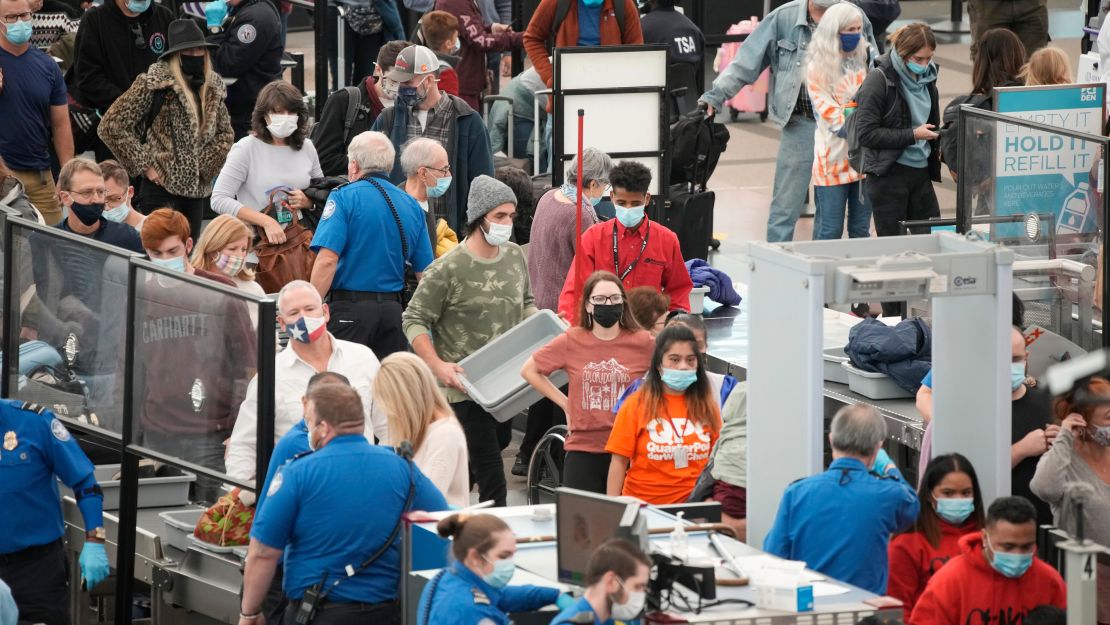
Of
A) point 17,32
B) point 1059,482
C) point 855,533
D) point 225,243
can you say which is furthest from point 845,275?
point 17,32

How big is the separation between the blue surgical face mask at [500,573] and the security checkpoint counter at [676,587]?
0.15 meters

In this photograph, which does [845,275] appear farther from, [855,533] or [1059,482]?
[1059,482]

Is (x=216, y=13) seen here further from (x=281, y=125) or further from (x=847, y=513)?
(x=847, y=513)

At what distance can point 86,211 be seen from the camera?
1003cm

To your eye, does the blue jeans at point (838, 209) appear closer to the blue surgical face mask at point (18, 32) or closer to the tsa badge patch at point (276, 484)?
the blue surgical face mask at point (18, 32)

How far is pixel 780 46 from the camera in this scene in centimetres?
1348

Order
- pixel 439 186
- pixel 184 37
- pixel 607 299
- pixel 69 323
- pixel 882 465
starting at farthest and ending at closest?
pixel 184 37
pixel 439 186
pixel 69 323
pixel 607 299
pixel 882 465

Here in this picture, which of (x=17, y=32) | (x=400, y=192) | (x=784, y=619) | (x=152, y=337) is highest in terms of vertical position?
(x=17, y=32)

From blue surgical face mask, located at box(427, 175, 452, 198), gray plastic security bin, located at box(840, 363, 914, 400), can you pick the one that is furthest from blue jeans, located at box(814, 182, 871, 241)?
gray plastic security bin, located at box(840, 363, 914, 400)

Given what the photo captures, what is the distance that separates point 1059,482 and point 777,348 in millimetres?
1694

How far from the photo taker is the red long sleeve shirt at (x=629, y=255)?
9.62 m

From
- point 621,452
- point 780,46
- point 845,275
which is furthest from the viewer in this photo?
point 780,46

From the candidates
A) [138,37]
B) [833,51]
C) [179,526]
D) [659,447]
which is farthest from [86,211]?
[833,51]

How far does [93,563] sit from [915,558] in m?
3.38
